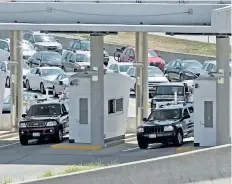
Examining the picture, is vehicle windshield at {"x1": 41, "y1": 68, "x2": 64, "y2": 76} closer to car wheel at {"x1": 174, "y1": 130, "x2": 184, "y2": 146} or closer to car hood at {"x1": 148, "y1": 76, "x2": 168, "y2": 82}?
car hood at {"x1": 148, "y1": 76, "x2": 168, "y2": 82}

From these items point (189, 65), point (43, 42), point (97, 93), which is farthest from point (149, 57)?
point (97, 93)

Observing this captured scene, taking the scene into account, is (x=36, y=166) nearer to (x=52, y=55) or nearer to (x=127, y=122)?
(x=127, y=122)

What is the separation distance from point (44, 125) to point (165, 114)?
4.28 m

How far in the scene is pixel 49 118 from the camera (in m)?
32.7

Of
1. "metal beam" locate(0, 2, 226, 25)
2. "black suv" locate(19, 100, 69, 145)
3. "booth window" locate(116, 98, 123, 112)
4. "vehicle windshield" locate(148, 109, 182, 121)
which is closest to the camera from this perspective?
"metal beam" locate(0, 2, 226, 25)

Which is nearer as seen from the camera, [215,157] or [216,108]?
[215,157]

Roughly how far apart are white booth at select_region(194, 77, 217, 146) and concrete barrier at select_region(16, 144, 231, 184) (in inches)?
563

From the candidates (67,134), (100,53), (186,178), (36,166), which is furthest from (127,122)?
(186,178)

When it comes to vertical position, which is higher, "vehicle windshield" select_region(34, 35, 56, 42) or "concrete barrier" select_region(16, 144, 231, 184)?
"vehicle windshield" select_region(34, 35, 56, 42)

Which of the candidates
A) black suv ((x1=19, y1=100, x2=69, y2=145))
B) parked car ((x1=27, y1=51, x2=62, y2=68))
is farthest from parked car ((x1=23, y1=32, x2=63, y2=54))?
black suv ((x1=19, y1=100, x2=69, y2=145))

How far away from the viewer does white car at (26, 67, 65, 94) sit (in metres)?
47.5

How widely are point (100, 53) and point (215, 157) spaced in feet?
50.9

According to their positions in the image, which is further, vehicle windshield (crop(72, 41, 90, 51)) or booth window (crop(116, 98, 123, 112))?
vehicle windshield (crop(72, 41, 90, 51))

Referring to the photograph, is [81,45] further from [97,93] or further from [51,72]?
[97,93]
